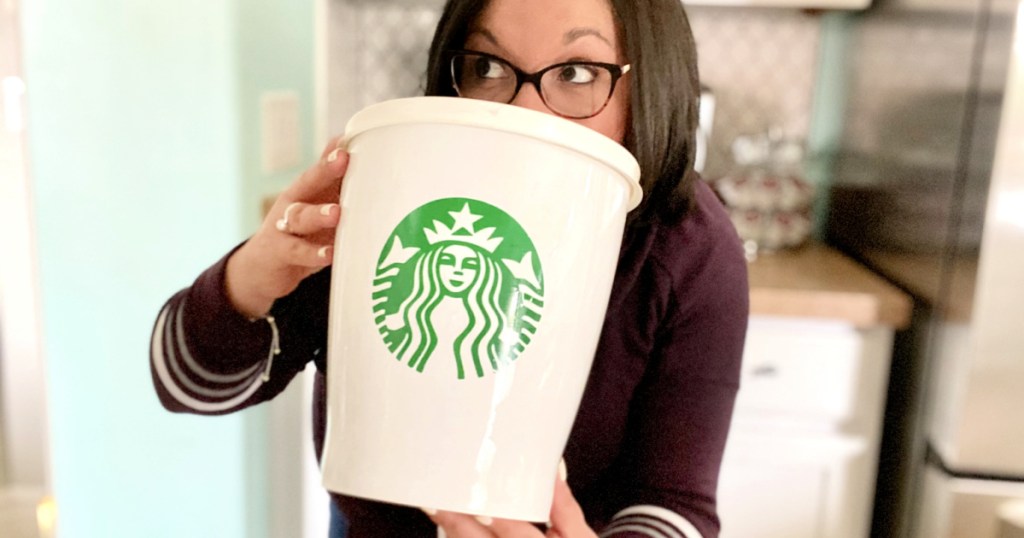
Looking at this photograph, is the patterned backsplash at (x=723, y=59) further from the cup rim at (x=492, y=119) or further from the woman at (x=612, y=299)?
the cup rim at (x=492, y=119)

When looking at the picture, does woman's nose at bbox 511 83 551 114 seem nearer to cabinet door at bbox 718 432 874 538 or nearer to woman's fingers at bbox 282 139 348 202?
woman's fingers at bbox 282 139 348 202

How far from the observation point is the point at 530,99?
0.55 metres

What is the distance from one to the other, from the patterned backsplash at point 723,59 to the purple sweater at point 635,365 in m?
0.96

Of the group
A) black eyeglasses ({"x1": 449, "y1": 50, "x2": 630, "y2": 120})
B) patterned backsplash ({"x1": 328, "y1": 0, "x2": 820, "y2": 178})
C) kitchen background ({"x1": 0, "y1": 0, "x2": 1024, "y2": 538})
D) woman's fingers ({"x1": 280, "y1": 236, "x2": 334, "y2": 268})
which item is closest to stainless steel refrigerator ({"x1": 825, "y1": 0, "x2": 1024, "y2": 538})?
kitchen background ({"x1": 0, "y1": 0, "x2": 1024, "y2": 538})

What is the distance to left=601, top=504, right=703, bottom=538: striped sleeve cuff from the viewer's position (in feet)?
1.81

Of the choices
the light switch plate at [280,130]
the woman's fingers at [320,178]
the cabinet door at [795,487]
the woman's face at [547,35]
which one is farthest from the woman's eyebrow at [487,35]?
the cabinet door at [795,487]

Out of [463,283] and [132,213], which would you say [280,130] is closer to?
[132,213]

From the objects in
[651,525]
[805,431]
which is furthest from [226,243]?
[805,431]

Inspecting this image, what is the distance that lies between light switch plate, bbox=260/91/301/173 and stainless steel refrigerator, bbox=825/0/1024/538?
0.88m

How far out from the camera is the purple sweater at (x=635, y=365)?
0.58 metres

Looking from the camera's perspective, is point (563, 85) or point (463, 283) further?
point (563, 85)

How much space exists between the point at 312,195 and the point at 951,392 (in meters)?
0.86

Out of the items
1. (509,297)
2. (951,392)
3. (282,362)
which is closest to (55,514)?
(282,362)

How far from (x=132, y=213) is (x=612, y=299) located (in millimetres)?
619
